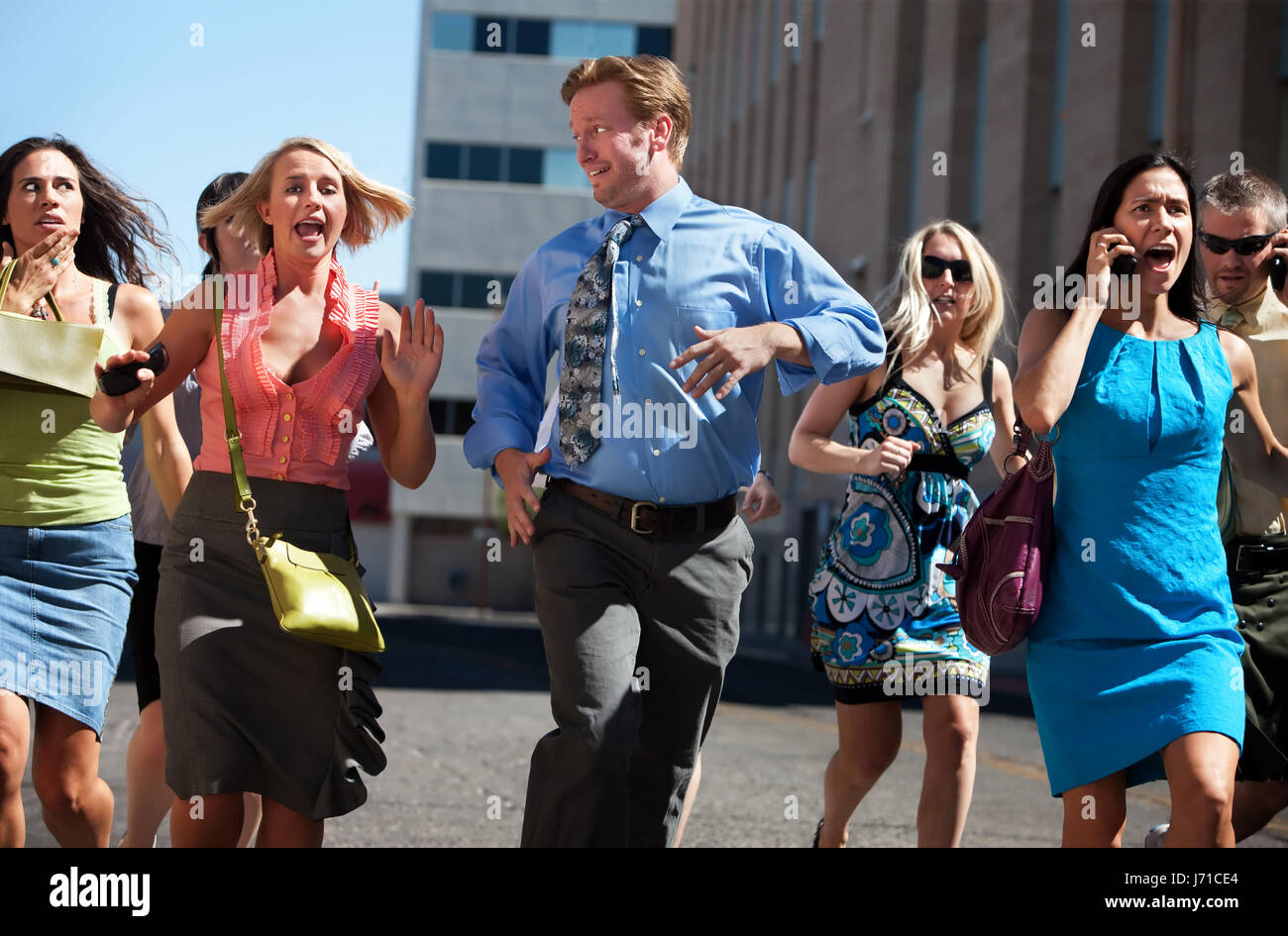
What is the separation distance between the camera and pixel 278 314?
4.34m

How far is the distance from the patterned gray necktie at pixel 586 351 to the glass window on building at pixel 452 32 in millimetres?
53227

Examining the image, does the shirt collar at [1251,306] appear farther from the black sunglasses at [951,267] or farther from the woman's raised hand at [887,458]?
the woman's raised hand at [887,458]

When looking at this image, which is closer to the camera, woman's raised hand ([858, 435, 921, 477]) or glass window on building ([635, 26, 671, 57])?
woman's raised hand ([858, 435, 921, 477])

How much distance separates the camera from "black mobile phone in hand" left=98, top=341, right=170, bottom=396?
13.1 ft

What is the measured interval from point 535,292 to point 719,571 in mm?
900

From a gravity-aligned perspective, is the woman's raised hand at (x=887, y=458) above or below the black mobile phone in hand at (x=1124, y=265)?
below

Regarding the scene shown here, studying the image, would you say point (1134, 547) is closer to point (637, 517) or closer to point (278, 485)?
point (637, 517)

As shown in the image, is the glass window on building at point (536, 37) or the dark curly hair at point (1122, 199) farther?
the glass window on building at point (536, 37)

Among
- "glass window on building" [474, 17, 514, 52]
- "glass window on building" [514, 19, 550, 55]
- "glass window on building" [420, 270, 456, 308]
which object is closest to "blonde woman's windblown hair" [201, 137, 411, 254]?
"glass window on building" [420, 270, 456, 308]

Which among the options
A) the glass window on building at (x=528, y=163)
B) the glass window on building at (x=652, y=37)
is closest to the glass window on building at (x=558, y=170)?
the glass window on building at (x=528, y=163)

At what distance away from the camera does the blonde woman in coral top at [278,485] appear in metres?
4.05

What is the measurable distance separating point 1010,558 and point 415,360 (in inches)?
63.0

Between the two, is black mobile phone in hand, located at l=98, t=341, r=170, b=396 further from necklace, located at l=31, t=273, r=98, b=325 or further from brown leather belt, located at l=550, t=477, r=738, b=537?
brown leather belt, located at l=550, t=477, r=738, b=537
